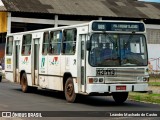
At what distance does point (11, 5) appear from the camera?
4903 centimetres

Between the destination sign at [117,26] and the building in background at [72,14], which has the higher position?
the building in background at [72,14]

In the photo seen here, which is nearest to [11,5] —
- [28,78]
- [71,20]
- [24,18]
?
[24,18]

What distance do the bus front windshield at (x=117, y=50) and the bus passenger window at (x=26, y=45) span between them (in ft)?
21.0

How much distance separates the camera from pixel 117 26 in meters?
16.9

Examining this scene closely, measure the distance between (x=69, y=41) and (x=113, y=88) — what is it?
2847mm

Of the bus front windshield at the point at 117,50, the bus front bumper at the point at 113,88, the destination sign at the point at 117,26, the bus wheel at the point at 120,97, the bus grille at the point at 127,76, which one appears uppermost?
Result: the destination sign at the point at 117,26

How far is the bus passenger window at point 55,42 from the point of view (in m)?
19.1

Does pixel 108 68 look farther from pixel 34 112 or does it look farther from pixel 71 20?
pixel 71 20

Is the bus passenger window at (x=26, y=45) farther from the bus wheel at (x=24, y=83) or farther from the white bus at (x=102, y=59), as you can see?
the white bus at (x=102, y=59)

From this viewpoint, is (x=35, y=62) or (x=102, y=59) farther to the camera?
(x=35, y=62)

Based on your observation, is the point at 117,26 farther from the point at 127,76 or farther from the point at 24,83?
the point at 24,83

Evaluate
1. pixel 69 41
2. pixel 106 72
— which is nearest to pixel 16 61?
pixel 69 41

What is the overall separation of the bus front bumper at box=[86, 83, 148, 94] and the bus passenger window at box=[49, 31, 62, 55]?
3322 mm

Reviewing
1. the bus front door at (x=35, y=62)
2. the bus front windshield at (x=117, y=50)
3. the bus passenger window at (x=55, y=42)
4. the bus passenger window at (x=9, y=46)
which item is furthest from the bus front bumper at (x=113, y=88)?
the bus passenger window at (x=9, y=46)
